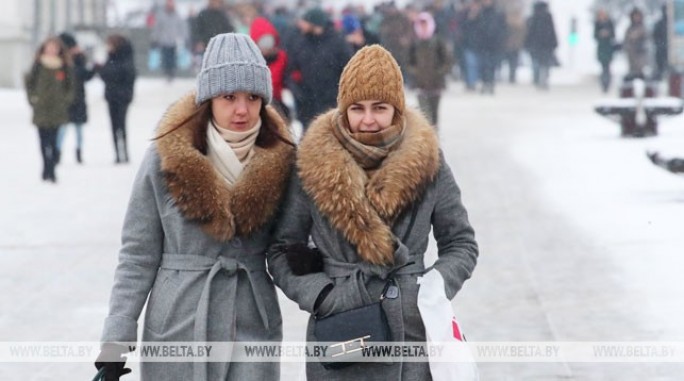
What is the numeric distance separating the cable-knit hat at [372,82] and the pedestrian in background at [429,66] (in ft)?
54.2

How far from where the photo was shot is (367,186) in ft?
14.6

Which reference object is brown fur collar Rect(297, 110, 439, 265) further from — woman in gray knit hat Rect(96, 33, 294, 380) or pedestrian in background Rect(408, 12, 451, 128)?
pedestrian in background Rect(408, 12, 451, 128)

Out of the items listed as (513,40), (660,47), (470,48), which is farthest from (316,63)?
(513,40)

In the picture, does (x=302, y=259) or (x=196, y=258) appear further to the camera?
(x=196, y=258)

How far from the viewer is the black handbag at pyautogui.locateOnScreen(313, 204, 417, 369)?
4.36 metres

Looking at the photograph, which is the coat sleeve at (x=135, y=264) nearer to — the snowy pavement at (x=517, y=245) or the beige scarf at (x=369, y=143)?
the beige scarf at (x=369, y=143)

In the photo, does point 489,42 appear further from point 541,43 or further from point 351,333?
point 351,333

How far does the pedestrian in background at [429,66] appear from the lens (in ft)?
69.5

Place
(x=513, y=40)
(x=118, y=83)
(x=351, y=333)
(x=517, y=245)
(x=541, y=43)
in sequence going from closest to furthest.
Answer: (x=351, y=333)
(x=517, y=245)
(x=118, y=83)
(x=541, y=43)
(x=513, y=40)

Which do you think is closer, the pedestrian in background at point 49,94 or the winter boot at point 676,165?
the winter boot at point 676,165

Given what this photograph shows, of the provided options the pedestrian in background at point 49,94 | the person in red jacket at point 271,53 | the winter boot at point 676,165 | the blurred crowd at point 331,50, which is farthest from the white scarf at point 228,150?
the pedestrian in background at point 49,94

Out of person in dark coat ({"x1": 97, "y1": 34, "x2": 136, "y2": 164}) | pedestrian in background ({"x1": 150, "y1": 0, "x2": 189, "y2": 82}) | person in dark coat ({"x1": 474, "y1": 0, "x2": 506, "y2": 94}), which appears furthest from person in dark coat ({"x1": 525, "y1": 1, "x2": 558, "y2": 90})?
person in dark coat ({"x1": 97, "y1": 34, "x2": 136, "y2": 164})

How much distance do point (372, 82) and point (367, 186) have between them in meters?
0.29

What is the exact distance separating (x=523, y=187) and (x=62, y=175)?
518 cm
